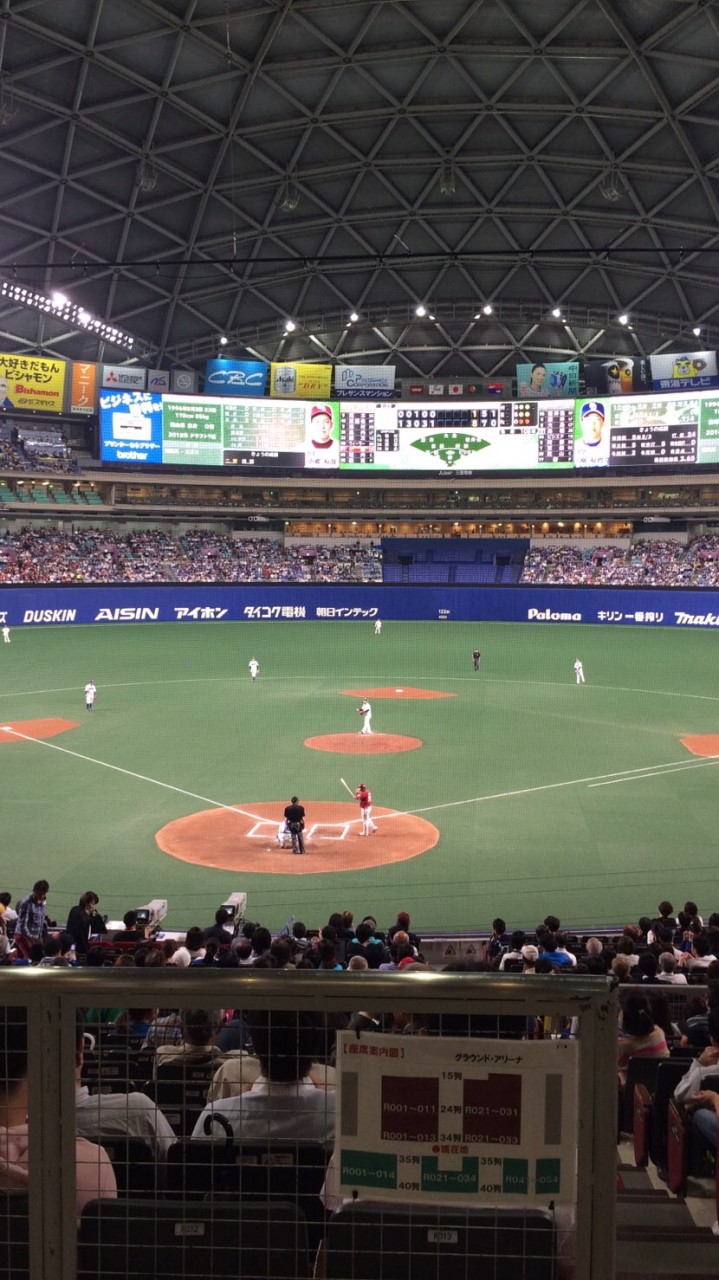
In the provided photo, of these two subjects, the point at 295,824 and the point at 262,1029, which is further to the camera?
the point at 295,824

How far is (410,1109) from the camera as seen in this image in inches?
96.4

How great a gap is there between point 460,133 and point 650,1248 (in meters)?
53.6

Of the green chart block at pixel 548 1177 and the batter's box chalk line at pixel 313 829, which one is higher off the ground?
the green chart block at pixel 548 1177

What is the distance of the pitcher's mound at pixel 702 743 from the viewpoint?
25438 mm

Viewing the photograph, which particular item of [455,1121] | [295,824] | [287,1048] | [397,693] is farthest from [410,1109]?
[397,693]

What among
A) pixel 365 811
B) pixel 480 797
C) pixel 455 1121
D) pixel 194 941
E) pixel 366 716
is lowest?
pixel 480 797

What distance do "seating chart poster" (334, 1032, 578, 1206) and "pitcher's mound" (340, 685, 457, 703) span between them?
102ft

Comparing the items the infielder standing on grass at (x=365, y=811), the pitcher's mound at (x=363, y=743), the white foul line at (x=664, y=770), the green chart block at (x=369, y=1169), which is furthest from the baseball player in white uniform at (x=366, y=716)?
the green chart block at (x=369, y=1169)

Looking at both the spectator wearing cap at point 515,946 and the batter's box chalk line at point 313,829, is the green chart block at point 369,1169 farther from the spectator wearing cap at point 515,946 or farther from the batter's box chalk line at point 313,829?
the batter's box chalk line at point 313,829

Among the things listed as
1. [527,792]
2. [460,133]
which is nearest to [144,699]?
[527,792]

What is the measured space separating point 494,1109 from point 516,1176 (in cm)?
20

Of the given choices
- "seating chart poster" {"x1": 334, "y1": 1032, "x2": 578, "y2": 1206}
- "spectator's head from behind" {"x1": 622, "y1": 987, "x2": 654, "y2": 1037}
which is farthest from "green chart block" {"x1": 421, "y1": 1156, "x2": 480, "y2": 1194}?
"spectator's head from behind" {"x1": 622, "y1": 987, "x2": 654, "y2": 1037}

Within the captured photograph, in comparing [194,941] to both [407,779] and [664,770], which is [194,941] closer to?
[407,779]

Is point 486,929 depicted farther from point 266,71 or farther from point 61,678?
point 266,71
